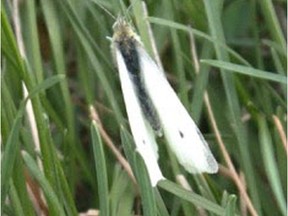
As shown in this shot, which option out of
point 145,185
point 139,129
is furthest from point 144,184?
point 139,129

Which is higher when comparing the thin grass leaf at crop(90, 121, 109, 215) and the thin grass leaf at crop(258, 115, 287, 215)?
the thin grass leaf at crop(90, 121, 109, 215)

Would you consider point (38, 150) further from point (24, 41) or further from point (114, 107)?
point (24, 41)

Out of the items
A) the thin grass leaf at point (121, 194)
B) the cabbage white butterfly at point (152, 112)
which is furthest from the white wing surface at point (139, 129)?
the thin grass leaf at point (121, 194)

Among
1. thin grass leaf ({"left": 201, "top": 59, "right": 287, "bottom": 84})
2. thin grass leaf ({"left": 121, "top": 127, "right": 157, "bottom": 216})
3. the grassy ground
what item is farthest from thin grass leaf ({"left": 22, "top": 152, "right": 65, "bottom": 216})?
thin grass leaf ({"left": 201, "top": 59, "right": 287, "bottom": 84})

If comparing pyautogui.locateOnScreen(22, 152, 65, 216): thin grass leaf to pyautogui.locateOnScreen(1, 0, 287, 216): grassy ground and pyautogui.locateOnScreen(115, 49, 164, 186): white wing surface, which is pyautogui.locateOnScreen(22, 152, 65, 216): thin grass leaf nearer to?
pyautogui.locateOnScreen(1, 0, 287, 216): grassy ground

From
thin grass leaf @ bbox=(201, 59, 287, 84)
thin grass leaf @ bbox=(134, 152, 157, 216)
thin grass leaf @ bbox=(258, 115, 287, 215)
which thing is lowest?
thin grass leaf @ bbox=(258, 115, 287, 215)

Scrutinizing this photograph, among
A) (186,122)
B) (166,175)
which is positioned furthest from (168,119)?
(166,175)

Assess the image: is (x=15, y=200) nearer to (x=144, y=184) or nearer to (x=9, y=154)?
(x=9, y=154)

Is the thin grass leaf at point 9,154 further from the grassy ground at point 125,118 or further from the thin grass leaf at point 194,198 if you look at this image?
the thin grass leaf at point 194,198
